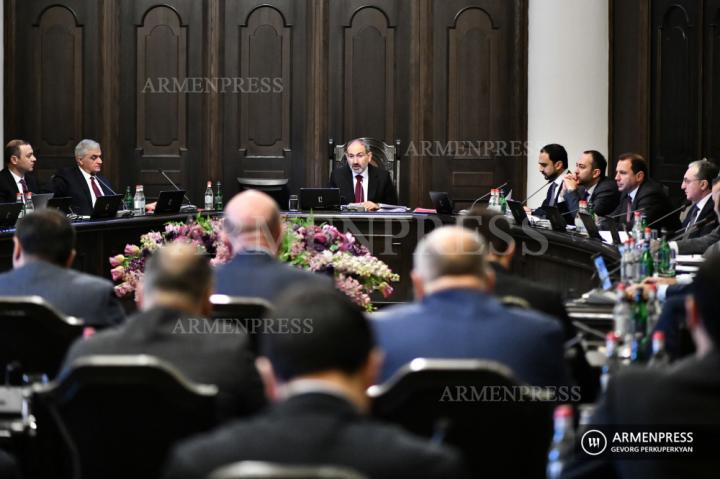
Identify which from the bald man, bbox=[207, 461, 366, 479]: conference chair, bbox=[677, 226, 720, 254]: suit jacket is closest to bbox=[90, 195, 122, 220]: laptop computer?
bbox=[677, 226, 720, 254]: suit jacket

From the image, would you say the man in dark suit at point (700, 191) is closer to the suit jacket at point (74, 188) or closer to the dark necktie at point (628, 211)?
the dark necktie at point (628, 211)

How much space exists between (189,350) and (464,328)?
59 cm

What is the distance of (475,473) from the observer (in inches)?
88.7

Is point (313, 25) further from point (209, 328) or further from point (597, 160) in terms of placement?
point (209, 328)

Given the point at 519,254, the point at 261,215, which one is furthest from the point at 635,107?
the point at 261,215

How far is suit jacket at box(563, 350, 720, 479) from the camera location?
199 cm

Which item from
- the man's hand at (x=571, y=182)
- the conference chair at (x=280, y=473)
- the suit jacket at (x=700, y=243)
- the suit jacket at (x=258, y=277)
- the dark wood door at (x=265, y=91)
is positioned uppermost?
the dark wood door at (x=265, y=91)

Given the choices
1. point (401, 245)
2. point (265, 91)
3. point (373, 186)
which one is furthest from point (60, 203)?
point (265, 91)

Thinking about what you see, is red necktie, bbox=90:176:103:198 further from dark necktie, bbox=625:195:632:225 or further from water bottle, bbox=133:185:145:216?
dark necktie, bbox=625:195:632:225

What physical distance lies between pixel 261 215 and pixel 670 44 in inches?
229

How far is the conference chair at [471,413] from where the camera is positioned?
2205 mm

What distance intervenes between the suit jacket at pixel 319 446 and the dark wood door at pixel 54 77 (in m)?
9.15

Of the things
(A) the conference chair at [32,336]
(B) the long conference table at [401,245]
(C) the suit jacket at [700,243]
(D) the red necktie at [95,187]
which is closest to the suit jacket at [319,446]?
(A) the conference chair at [32,336]

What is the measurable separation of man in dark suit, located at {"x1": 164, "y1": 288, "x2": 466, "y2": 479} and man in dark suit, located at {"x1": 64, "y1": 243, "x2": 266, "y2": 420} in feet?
2.38
